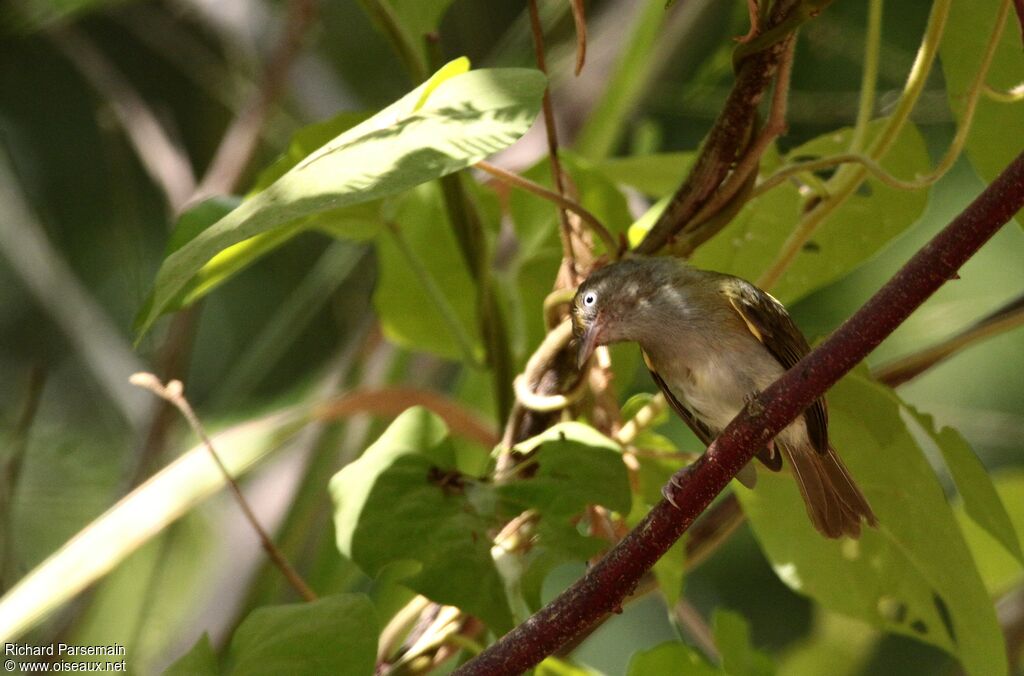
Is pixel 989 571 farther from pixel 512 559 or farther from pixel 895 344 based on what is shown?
pixel 512 559

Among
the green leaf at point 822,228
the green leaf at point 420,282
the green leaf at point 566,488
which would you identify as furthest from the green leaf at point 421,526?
the green leaf at point 822,228

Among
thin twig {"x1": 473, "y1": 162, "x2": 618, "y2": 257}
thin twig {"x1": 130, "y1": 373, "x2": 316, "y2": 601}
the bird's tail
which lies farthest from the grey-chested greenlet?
thin twig {"x1": 130, "y1": 373, "x2": 316, "y2": 601}

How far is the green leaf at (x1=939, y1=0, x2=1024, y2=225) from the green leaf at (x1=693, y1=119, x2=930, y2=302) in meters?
0.07

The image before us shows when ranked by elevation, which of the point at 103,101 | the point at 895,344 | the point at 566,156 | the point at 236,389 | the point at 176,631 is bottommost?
the point at 895,344

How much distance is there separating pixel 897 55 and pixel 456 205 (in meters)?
1.14

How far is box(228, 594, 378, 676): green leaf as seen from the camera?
0.79m

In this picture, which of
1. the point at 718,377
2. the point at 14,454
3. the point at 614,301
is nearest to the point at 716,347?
the point at 718,377

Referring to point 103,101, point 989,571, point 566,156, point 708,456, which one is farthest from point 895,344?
point 103,101

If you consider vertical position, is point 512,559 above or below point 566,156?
below

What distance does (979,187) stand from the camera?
205cm

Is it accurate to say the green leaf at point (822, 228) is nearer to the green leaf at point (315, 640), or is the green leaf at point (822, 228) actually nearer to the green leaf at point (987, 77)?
the green leaf at point (987, 77)

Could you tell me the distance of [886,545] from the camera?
39.5 inches

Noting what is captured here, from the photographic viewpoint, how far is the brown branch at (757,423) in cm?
60

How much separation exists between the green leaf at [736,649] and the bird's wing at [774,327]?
17 centimetres
